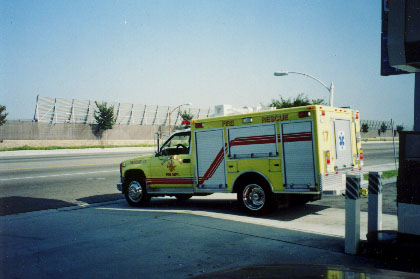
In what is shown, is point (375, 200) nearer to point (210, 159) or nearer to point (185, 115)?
point (210, 159)

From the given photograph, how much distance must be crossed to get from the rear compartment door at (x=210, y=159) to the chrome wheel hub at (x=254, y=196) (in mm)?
604

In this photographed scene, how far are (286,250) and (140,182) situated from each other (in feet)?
18.5

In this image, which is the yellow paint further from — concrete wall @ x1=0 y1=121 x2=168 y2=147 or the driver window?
concrete wall @ x1=0 y1=121 x2=168 y2=147

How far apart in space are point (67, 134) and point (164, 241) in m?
43.7

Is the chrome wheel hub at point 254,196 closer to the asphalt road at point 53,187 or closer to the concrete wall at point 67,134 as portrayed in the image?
the asphalt road at point 53,187

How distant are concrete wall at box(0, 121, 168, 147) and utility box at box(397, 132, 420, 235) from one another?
135ft

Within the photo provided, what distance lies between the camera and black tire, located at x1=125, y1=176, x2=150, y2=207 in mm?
10555

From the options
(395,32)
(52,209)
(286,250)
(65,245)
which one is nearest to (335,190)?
(286,250)

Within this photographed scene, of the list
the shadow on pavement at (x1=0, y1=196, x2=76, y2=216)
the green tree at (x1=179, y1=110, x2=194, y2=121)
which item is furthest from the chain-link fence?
the shadow on pavement at (x1=0, y1=196, x2=76, y2=216)

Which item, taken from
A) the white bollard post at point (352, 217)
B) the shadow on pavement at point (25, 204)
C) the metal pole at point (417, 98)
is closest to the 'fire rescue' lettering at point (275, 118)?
the metal pole at point (417, 98)

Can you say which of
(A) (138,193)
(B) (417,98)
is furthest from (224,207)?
(B) (417,98)

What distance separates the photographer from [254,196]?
870 centimetres

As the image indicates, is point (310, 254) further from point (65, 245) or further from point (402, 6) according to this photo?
point (65, 245)

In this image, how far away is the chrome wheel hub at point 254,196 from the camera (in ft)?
28.2
